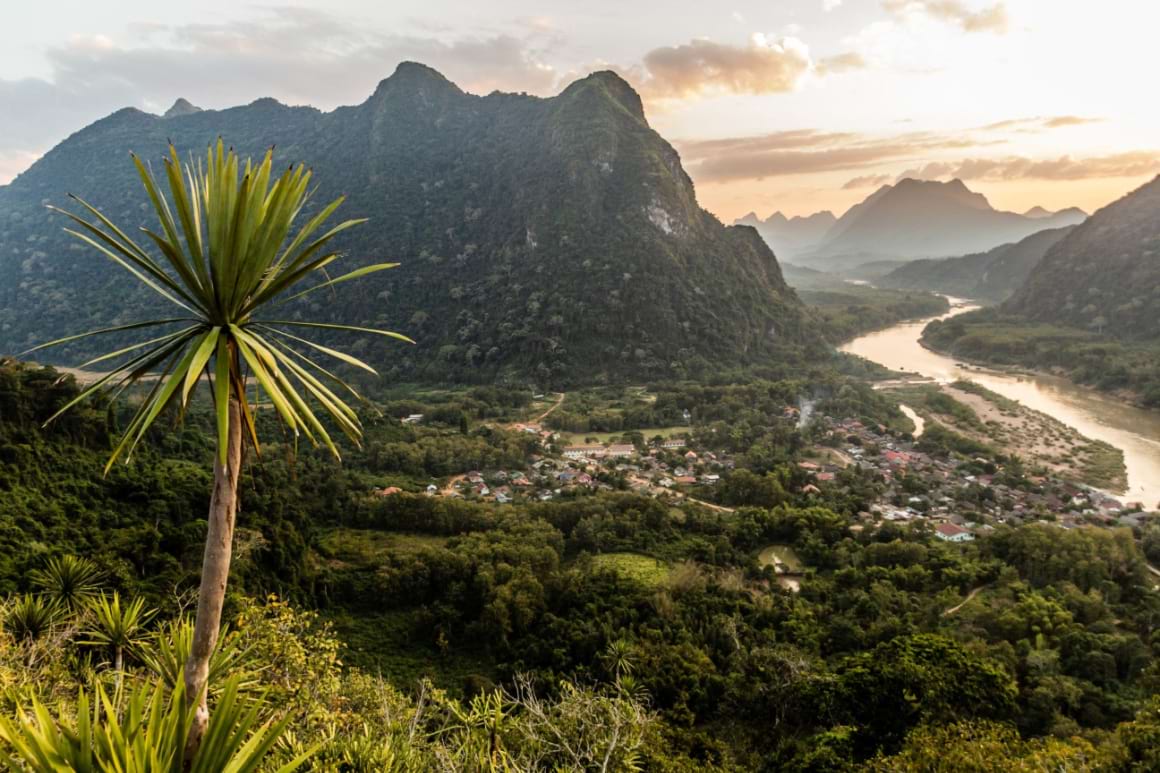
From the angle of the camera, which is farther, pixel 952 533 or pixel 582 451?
pixel 582 451

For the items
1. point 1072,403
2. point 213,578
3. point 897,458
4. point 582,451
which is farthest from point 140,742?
point 1072,403

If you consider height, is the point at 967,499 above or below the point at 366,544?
below

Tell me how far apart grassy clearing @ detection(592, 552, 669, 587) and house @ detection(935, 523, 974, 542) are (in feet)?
43.0

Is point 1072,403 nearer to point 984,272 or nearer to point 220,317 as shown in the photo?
point 220,317

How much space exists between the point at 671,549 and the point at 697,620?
7216mm

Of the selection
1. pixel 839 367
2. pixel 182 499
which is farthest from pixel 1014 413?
pixel 182 499

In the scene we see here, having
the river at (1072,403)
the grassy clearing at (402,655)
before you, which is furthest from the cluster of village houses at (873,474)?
the grassy clearing at (402,655)

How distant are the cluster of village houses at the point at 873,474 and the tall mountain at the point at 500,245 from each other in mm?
23764

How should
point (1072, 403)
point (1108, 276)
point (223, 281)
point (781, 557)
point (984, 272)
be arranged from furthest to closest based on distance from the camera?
1. point (984, 272)
2. point (1108, 276)
3. point (1072, 403)
4. point (781, 557)
5. point (223, 281)

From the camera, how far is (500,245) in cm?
8250

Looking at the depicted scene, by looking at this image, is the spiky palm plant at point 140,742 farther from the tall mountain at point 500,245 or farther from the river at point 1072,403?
the tall mountain at point 500,245

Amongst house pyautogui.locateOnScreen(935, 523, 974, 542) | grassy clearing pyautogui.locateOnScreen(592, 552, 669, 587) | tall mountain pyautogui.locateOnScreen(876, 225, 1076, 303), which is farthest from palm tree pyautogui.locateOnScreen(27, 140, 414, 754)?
tall mountain pyautogui.locateOnScreen(876, 225, 1076, 303)

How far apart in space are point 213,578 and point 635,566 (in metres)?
23.3

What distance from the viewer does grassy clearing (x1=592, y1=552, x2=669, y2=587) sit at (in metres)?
23.7
